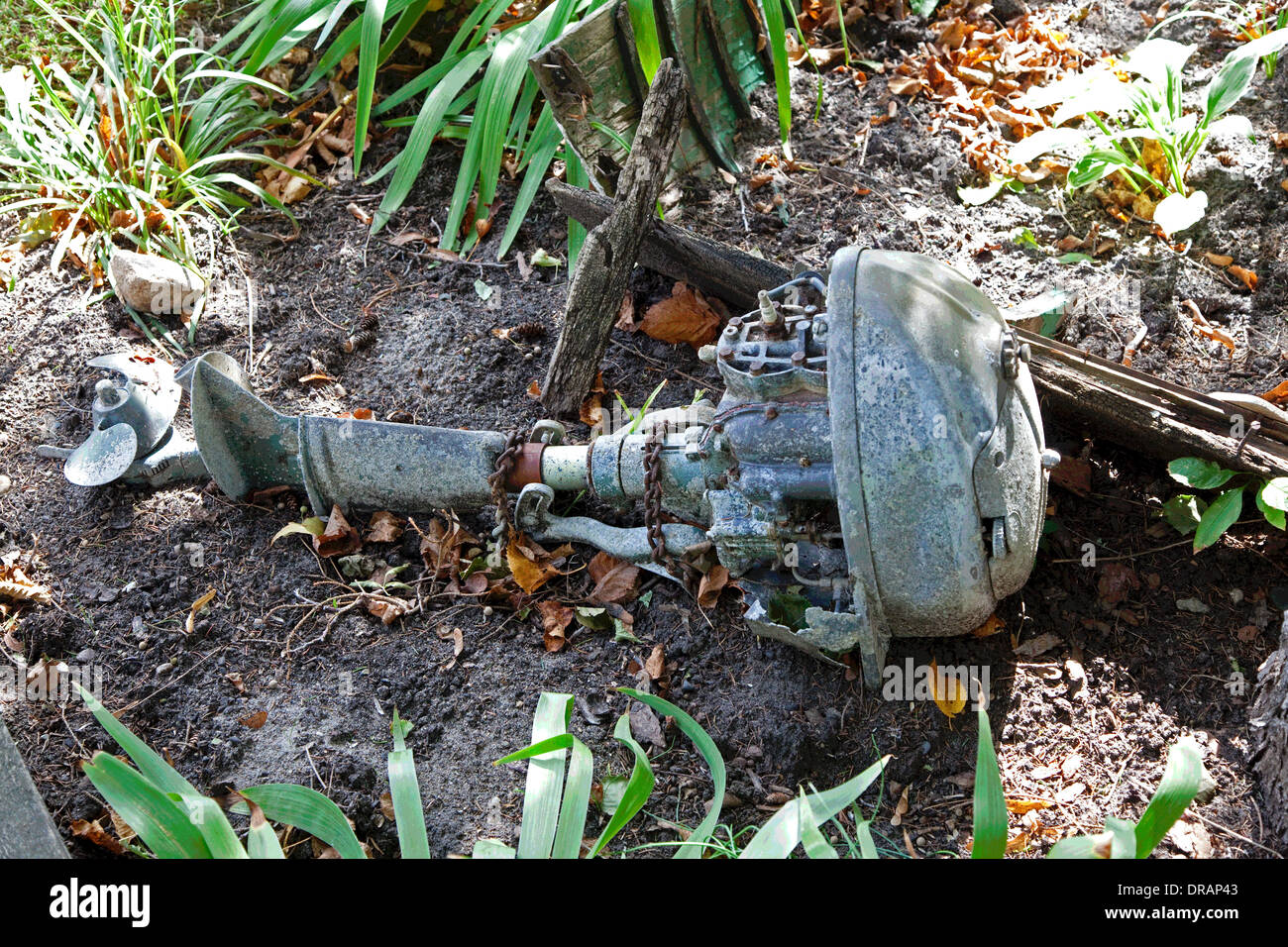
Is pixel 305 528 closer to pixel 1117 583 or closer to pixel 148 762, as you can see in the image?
pixel 148 762

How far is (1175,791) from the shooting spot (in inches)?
74.0

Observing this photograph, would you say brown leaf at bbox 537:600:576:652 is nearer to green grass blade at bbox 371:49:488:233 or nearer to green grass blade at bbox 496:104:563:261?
green grass blade at bbox 496:104:563:261

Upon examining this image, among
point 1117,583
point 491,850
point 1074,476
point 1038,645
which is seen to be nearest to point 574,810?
point 491,850

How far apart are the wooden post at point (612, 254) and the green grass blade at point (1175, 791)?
1.90 metres

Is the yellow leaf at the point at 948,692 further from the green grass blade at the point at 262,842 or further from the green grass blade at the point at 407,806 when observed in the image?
the green grass blade at the point at 262,842

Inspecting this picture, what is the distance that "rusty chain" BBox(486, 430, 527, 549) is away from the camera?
2.84 metres

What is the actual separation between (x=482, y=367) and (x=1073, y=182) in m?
1.95

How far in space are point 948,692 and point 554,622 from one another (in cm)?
99

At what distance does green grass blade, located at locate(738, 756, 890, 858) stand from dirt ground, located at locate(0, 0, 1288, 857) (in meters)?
0.35

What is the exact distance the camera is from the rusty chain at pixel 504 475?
2838 mm

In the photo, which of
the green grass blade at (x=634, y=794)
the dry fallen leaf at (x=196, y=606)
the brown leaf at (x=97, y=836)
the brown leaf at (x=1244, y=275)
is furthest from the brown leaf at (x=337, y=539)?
the brown leaf at (x=1244, y=275)

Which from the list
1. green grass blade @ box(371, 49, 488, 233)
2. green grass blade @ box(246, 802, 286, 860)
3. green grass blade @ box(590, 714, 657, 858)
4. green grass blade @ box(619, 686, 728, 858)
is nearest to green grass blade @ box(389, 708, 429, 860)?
green grass blade @ box(246, 802, 286, 860)

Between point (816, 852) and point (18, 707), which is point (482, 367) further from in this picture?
point (816, 852)

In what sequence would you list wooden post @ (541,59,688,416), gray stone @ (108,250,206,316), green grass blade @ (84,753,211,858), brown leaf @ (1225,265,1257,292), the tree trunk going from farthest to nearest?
gray stone @ (108,250,206,316) → brown leaf @ (1225,265,1257,292) → wooden post @ (541,59,688,416) → the tree trunk → green grass blade @ (84,753,211,858)
